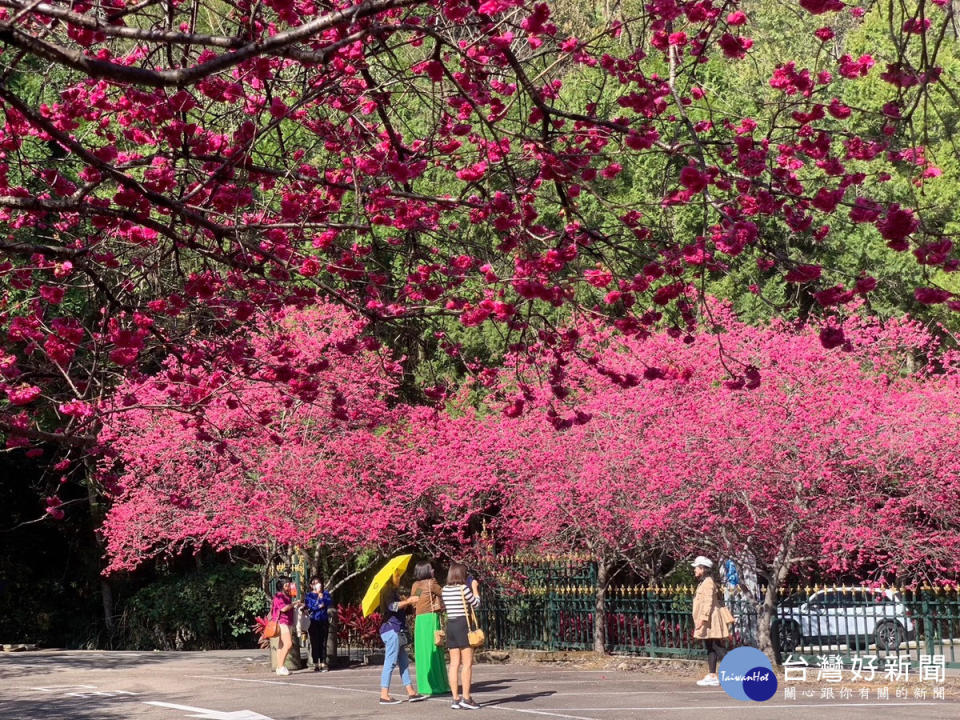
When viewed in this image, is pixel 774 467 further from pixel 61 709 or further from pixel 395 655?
pixel 61 709

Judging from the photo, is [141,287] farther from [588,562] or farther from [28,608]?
[28,608]

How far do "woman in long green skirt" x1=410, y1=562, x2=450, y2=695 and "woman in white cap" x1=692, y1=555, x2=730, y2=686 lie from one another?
3.08 meters

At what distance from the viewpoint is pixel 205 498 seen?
66.8 ft

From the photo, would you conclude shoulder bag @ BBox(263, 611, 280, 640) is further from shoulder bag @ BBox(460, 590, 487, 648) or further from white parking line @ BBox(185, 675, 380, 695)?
shoulder bag @ BBox(460, 590, 487, 648)

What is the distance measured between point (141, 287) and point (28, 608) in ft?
71.7

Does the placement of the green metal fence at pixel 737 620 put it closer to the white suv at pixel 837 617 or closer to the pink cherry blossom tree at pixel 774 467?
the white suv at pixel 837 617

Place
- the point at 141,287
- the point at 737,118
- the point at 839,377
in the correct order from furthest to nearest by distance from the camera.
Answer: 1. the point at 839,377
2. the point at 141,287
3. the point at 737,118

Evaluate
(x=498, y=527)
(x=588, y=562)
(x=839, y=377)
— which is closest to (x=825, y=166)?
(x=839, y=377)

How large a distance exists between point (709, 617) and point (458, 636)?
11.3 feet

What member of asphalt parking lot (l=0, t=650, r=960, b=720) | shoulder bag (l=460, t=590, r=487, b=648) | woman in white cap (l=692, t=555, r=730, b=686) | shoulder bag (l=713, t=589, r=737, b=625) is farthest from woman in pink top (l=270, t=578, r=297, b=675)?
shoulder bag (l=713, t=589, r=737, b=625)

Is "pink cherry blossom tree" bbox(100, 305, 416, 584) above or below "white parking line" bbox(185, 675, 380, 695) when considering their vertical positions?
above

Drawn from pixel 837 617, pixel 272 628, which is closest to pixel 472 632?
pixel 837 617

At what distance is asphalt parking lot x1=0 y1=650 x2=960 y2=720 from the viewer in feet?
41.1

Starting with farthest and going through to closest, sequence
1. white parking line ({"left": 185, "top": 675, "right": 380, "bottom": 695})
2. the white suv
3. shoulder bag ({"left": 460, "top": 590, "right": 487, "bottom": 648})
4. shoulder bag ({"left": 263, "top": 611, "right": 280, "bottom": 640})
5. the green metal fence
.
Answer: shoulder bag ({"left": 263, "top": 611, "right": 280, "bottom": 640}) → white parking line ({"left": 185, "top": 675, "right": 380, "bottom": 695}) → the white suv → the green metal fence → shoulder bag ({"left": 460, "top": 590, "right": 487, "bottom": 648})
